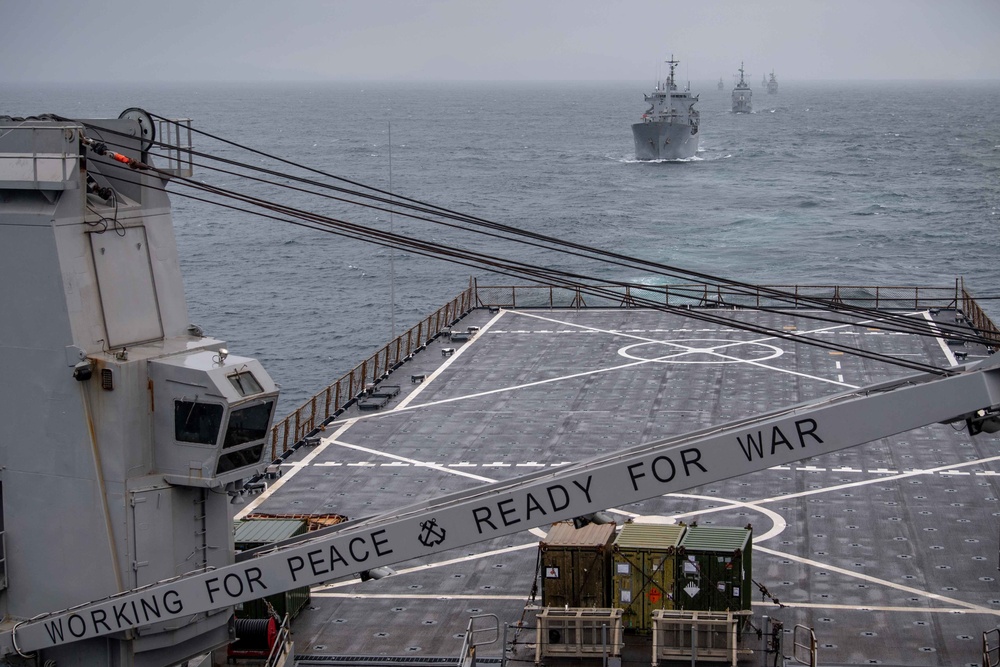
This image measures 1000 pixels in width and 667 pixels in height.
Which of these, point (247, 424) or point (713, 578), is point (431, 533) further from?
point (713, 578)

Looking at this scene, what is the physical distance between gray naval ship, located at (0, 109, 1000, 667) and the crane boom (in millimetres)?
39

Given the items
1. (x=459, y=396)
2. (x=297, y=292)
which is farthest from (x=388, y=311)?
(x=459, y=396)

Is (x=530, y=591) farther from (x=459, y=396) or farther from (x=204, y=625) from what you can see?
(x=459, y=396)

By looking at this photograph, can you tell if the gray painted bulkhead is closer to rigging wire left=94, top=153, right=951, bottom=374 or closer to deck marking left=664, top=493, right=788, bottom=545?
rigging wire left=94, top=153, right=951, bottom=374

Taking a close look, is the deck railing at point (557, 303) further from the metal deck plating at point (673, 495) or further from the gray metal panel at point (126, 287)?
the gray metal panel at point (126, 287)

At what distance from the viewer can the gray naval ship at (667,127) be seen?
19075 cm

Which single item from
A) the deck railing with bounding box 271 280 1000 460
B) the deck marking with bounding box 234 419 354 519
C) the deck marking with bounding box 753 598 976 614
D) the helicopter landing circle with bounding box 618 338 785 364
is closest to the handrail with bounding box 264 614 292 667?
the deck marking with bounding box 234 419 354 519

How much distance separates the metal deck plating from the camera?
2509 cm

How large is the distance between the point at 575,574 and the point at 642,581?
1.34 m

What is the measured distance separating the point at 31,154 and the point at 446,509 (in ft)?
29.2

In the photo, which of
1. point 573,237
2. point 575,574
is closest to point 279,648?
point 575,574

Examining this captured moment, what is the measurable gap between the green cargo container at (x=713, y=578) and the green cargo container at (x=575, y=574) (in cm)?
152

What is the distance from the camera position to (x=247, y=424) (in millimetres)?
20141

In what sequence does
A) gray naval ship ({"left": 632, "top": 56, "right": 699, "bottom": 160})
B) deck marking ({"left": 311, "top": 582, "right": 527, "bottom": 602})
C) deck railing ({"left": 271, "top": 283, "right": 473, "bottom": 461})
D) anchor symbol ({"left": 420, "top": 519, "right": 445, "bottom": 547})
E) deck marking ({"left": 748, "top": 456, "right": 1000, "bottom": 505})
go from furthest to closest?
1. gray naval ship ({"left": 632, "top": 56, "right": 699, "bottom": 160})
2. deck railing ({"left": 271, "top": 283, "right": 473, "bottom": 461})
3. deck marking ({"left": 748, "top": 456, "right": 1000, "bottom": 505})
4. deck marking ({"left": 311, "top": 582, "right": 527, "bottom": 602})
5. anchor symbol ({"left": 420, "top": 519, "right": 445, "bottom": 547})
